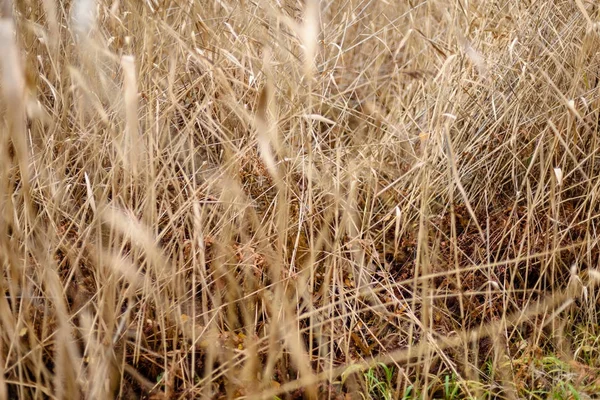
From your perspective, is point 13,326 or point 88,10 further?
point 88,10

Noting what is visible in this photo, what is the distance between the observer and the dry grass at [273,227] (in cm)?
106

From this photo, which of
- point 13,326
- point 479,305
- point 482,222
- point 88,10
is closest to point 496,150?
point 482,222

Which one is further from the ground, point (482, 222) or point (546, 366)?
point (482, 222)

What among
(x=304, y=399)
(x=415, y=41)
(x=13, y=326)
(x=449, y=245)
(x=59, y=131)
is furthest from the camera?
(x=415, y=41)

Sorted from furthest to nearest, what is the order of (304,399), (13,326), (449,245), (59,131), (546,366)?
1. (449,245)
2. (59,131)
3. (546,366)
4. (304,399)
5. (13,326)

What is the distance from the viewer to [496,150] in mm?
1638

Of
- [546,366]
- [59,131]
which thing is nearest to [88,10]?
[59,131]

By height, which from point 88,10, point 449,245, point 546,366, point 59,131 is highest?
point 88,10

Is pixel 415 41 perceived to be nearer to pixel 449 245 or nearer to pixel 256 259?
pixel 449 245

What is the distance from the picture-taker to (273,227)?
1474 mm

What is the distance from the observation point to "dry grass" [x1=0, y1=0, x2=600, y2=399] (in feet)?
3.49

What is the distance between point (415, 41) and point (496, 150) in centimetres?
78

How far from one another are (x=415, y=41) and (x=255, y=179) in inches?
38.8

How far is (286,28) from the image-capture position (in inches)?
66.7
